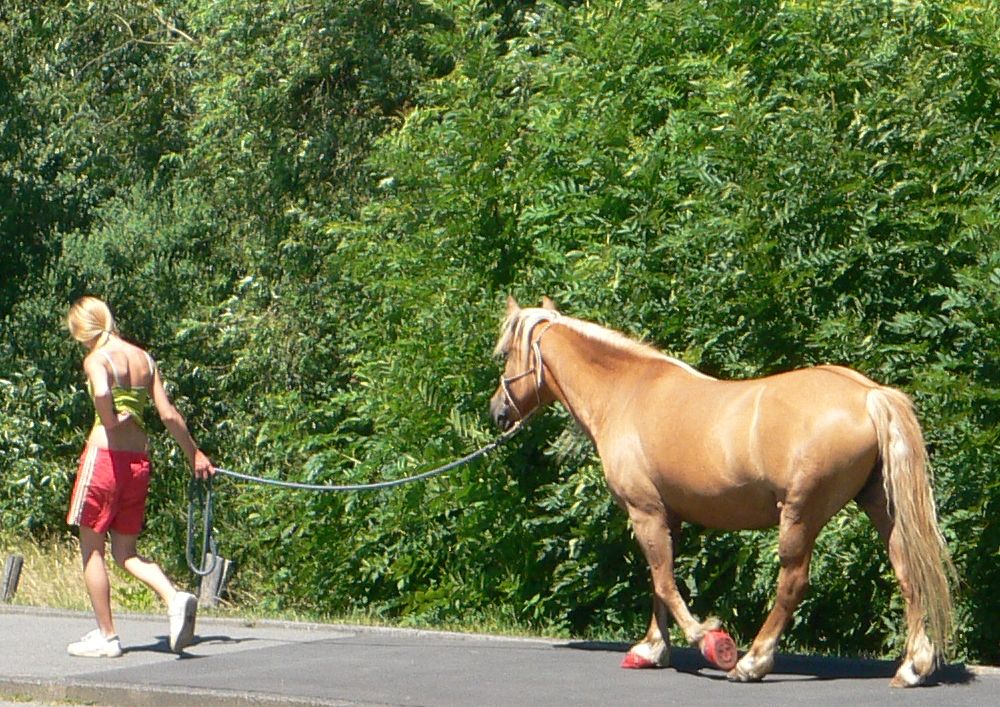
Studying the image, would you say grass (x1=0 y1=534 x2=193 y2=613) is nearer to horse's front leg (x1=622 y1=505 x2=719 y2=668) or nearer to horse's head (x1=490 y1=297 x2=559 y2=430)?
horse's head (x1=490 y1=297 x2=559 y2=430)

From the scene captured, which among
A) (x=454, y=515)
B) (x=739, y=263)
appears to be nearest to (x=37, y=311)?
(x=454, y=515)

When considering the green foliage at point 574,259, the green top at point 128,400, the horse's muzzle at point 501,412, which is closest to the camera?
the green top at point 128,400

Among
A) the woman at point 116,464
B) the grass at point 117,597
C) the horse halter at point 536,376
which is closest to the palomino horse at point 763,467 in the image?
the horse halter at point 536,376

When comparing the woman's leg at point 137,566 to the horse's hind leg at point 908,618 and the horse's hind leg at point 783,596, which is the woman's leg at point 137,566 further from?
the horse's hind leg at point 908,618

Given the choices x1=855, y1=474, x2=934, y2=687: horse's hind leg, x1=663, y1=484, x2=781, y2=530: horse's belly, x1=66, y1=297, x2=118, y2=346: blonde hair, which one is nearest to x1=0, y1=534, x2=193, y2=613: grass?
x1=66, y1=297, x2=118, y2=346: blonde hair

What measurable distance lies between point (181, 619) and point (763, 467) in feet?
11.3

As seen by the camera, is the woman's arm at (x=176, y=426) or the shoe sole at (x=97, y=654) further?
the shoe sole at (x=97, y=654)

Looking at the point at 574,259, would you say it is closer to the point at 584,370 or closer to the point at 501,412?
the point at 501,412

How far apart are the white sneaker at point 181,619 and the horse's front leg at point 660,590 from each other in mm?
2499

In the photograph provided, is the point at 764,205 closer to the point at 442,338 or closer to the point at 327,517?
the point at 442,338

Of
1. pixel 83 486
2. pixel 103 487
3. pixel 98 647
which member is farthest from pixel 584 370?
pixel 98 647

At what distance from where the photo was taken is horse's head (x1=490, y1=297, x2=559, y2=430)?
346 inches

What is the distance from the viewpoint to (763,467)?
755 centimetres

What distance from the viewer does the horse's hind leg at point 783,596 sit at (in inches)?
295
